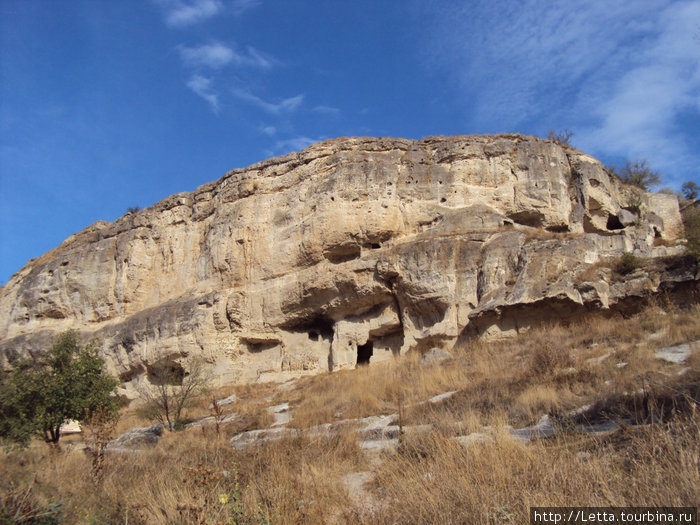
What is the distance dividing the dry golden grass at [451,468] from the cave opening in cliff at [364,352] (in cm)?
1044

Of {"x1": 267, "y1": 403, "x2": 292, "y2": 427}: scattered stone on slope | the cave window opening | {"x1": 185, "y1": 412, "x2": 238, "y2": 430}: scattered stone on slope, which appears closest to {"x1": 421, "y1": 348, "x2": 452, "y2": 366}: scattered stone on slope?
{"x1": 267, "y1": 403, "x2": 292, "y2": 427}: scattered stone on slope

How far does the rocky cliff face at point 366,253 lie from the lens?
17641 mm

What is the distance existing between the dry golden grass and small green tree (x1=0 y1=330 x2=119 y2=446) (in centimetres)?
432

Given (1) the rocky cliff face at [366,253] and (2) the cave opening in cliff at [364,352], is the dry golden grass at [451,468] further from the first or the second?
(2) the cave opening in cliff at [364,352]

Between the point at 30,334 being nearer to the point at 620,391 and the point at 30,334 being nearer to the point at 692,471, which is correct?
the point at 620,391

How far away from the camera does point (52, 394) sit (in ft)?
42.0

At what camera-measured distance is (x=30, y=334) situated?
27.5m

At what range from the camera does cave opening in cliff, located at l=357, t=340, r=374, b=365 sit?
70.2 ft

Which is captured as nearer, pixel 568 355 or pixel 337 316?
pixel 568 355

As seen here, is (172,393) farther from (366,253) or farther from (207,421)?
(366,253)

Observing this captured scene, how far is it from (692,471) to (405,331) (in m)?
14.7

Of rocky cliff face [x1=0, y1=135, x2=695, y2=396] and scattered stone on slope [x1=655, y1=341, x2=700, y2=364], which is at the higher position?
rocky cliff face [x1=0, y1=135, x2=695, y2=396]

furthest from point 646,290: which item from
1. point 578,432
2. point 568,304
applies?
point 578,432

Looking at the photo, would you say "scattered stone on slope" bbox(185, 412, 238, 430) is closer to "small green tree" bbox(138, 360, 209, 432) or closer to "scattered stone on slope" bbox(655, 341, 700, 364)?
"small green tree" bbox(138, 360, 209, 432)
